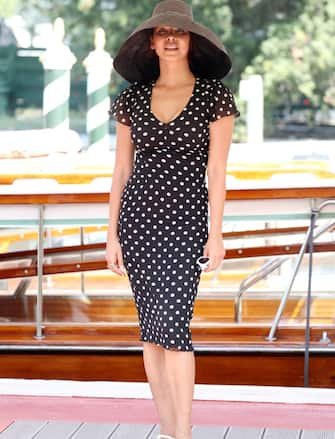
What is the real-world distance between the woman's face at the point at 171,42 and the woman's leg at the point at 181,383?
73 centimetres

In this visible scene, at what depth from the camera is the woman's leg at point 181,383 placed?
2.83m

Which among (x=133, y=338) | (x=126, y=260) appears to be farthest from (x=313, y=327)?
(x=126, y=260)

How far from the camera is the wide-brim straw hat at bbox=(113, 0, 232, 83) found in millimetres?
2875

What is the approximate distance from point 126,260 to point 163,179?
0.23m

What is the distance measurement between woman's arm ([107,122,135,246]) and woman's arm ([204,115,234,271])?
0.77 ft

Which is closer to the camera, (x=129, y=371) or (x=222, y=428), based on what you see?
(x=222, y=428)

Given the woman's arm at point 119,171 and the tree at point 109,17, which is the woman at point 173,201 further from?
the tree at point 109,17

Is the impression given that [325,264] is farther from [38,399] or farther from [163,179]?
[163,179]

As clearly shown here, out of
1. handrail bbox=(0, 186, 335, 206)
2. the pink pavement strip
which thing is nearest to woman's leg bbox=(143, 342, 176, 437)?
the pink pavement strip

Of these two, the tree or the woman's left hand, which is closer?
the woman's left hand

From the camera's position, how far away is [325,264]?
5223mm

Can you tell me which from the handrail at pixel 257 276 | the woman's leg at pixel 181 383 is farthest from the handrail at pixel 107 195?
the woman's leg at pixel 181 383

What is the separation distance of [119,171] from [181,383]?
0.57 metres

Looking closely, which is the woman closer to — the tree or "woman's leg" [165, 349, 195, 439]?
"woman's leg" [165, 349, 195, 439]
